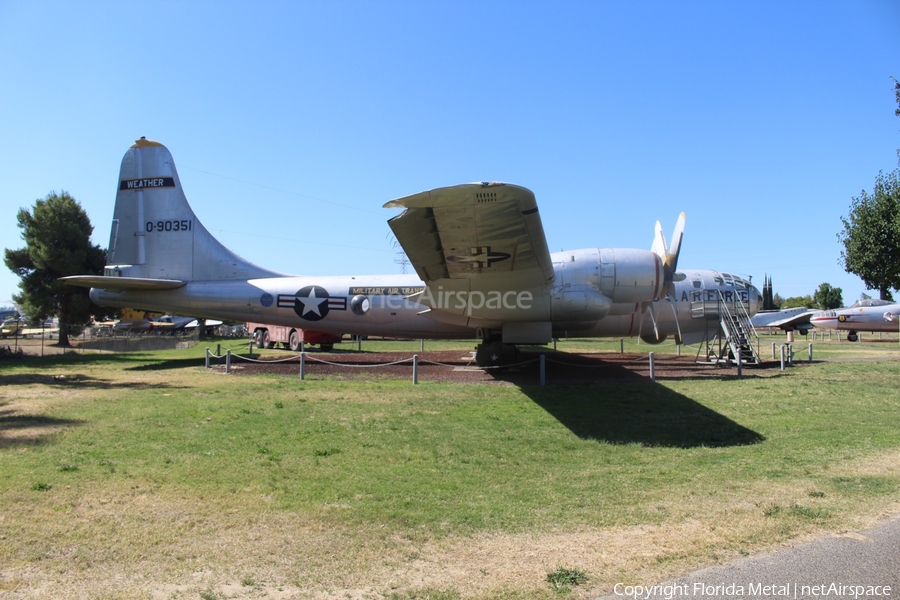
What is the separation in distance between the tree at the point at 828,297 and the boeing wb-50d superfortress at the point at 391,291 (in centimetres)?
9489

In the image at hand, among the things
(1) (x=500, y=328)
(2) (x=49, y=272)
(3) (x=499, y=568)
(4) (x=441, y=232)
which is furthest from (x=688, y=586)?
(2) (x=49, y=272)

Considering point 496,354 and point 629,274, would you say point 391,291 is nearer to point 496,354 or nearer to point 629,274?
point 496,354

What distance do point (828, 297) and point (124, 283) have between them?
359 feet

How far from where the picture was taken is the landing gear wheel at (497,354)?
590 inches

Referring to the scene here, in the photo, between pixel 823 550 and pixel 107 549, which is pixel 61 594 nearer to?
pixel 107 549

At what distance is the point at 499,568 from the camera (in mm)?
3688

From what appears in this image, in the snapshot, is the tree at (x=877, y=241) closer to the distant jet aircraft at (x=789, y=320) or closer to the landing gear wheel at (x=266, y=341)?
the distant jet aircraft at (x=789, y=320)

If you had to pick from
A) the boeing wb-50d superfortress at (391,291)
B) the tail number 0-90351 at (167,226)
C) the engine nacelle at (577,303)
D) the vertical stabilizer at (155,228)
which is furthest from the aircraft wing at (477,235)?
the tail number 0-90351 at (167,226)

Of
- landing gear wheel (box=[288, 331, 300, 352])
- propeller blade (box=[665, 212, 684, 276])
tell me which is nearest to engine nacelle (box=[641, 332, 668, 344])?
propeller blade (box=[665, 212, 684, 276])

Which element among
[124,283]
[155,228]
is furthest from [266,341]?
[124,283]

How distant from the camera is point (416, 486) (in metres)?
5.52

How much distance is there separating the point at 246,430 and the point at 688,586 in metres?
6.37

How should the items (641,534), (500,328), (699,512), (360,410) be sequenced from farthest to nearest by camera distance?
(500,328) → (360,410) → (699,512) → (641,534)

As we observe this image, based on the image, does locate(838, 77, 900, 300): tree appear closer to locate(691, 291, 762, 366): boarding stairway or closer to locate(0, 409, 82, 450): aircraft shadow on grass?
locate(691, 291, 762, 366): boarding stairway
